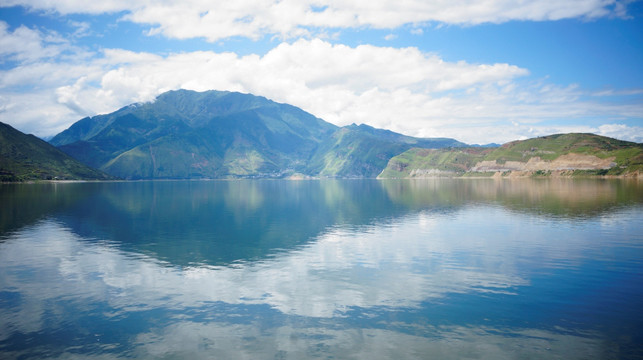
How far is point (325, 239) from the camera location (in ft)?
215

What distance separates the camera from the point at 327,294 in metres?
36.2

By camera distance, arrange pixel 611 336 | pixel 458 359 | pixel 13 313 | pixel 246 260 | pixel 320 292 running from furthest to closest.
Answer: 1. pixel 246 260
2. pixel 320 292
3. pixel 13 313
4. pixel 611 336
5. pixel 458 359

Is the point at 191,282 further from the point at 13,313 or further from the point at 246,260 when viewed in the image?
the point at 13,313

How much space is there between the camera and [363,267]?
46.2 m

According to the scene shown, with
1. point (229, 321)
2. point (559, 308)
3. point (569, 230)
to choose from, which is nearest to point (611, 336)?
point (559, 308)

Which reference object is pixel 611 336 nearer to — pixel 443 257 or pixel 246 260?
pixel 443 257

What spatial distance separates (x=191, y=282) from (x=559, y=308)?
1428 inches

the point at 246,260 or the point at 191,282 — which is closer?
the point at 191,282

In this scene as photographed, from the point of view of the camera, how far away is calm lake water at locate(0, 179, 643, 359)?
83.7ft

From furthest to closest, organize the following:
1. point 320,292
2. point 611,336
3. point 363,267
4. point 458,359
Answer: point 363,267 < point 320,292 < point 611,336 < point 458,359

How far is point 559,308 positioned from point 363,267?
21.2 m

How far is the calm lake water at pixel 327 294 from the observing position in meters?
25.5

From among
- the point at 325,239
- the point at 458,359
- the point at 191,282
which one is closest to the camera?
the point at 458,359

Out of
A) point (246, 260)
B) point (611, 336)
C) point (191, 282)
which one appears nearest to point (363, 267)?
point (246, 260)
